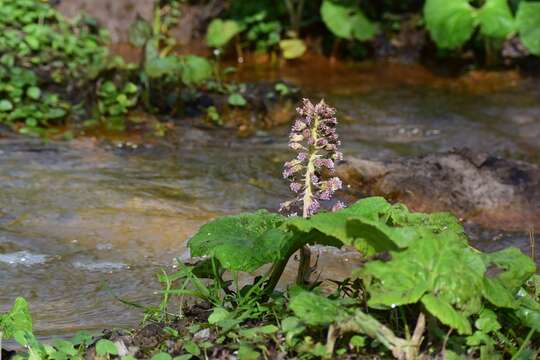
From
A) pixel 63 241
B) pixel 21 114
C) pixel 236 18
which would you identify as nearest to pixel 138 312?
pixel 63 241

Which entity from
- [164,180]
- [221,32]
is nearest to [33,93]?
[164,180]

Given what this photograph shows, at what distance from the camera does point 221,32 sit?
27.6 feet

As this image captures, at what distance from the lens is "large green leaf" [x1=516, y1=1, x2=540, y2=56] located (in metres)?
7.68

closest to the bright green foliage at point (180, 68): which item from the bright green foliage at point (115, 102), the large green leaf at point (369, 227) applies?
the bright green foliage at point (115, 102)

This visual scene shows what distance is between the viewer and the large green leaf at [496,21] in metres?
7.70

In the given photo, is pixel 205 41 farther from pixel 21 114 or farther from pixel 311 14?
pixel 21 114

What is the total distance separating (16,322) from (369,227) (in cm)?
106

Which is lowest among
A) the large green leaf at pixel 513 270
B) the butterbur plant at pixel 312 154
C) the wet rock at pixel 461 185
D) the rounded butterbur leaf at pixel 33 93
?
the wet rock at pixel 461 185

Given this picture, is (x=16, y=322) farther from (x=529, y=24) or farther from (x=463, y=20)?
(x=529, y=24)

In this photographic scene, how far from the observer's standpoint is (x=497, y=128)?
6973mm

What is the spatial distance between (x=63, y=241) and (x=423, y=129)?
3162mm

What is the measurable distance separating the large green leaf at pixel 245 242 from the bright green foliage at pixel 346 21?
214 inches

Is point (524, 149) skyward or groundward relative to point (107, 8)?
groundward

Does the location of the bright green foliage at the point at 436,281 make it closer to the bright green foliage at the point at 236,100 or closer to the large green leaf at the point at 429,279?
the large green leaf at the point at 429,279
